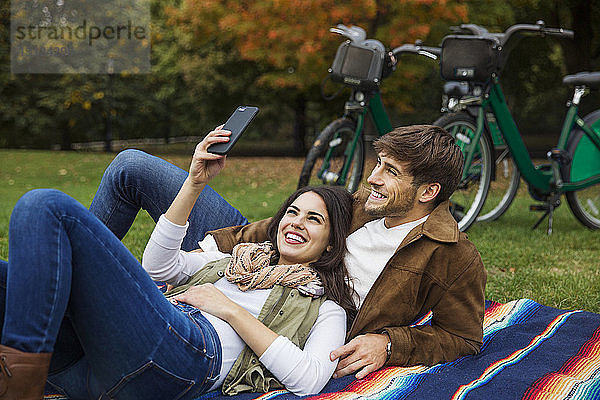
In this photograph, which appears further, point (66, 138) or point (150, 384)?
point (66, 138)

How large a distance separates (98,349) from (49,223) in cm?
37

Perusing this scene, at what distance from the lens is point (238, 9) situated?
1039 cm

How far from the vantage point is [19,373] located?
5.53ft

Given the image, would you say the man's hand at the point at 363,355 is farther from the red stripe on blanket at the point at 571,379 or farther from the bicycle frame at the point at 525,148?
the bicycle frame at the point at 525,148

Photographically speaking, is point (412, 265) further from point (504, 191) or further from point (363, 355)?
point (504, 191)

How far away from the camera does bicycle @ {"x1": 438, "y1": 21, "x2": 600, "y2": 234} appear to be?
5188 millimetres

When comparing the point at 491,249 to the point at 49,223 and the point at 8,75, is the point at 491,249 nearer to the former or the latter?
the point at 49,223

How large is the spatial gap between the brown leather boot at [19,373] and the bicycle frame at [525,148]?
4.25 meters

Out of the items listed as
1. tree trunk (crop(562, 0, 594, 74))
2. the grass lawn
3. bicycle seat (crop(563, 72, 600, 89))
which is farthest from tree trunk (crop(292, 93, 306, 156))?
bicycle seat (crop(563, 72, 600, 89))

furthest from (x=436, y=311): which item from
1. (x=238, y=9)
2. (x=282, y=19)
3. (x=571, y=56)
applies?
(x=571, y=56)

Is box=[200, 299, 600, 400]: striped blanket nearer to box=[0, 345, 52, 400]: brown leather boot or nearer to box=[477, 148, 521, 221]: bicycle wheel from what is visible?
box=[0, 345, 52, 400]: brown leather boot

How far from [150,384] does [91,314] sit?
268mm

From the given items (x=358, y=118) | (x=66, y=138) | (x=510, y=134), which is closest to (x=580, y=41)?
(x=510, y=134)

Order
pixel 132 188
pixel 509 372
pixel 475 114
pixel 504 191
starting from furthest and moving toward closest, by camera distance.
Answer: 1. pixel 504 191
2. pixel 475 114
3. pixel 132 188
4. pixel 509 372
